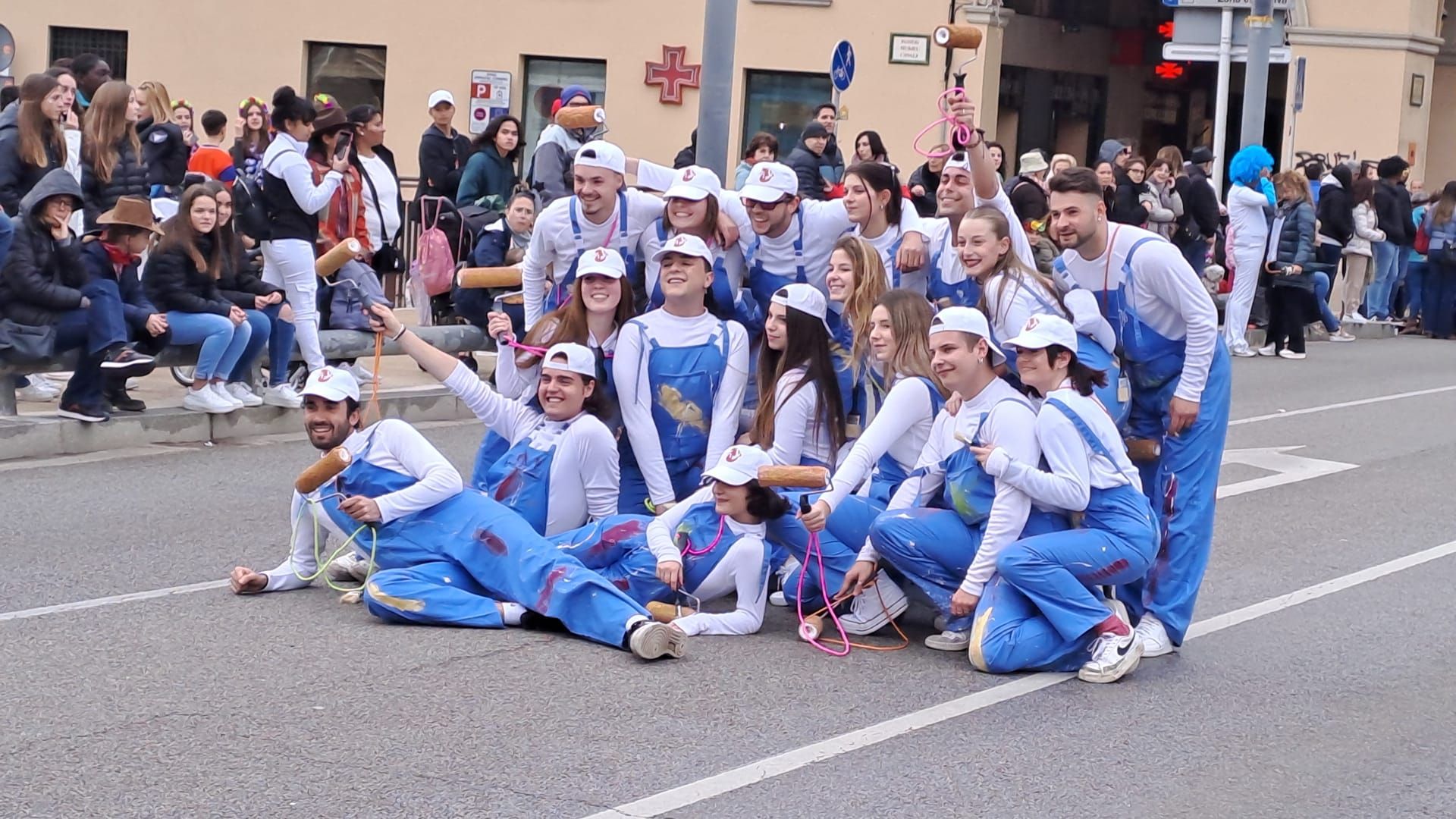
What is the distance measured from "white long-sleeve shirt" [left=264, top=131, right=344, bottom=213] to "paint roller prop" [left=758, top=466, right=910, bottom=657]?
225 inches

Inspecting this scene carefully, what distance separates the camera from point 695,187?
859cm

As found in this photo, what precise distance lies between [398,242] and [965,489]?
40.2 feet

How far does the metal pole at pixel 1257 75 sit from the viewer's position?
22.1 meters

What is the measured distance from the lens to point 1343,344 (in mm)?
21719

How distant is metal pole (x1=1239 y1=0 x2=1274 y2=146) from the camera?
872 inches

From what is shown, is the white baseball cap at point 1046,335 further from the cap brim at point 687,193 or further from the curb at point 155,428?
the curb at point 155,428

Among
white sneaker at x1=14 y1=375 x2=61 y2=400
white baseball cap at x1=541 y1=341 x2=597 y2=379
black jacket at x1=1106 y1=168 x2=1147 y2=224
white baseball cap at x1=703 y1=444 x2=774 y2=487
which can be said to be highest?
black jacket at x1=1106 y1=168 x2=1147 y2=224

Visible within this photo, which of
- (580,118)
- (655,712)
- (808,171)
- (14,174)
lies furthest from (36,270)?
(808,171)

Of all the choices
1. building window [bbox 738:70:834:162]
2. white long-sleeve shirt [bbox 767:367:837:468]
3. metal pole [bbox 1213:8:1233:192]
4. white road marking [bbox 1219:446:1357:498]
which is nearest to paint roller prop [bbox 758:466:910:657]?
white long-sleeve shirt [bbox 767:367:837:468]

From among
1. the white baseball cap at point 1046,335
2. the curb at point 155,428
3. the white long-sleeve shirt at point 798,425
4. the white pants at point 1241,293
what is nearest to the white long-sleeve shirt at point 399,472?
the white long-sleeve shirt at point 798,425

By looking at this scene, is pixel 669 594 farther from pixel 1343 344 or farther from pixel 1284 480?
pixel 1343 344

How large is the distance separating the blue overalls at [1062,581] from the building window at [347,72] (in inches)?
918

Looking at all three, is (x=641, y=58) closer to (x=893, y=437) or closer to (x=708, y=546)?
(x=893, y=437)

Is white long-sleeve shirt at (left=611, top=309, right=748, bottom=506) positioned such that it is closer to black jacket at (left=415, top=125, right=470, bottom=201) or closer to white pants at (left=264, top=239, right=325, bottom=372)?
white pants at (left=264, top=239, right=325, bottom=372)
